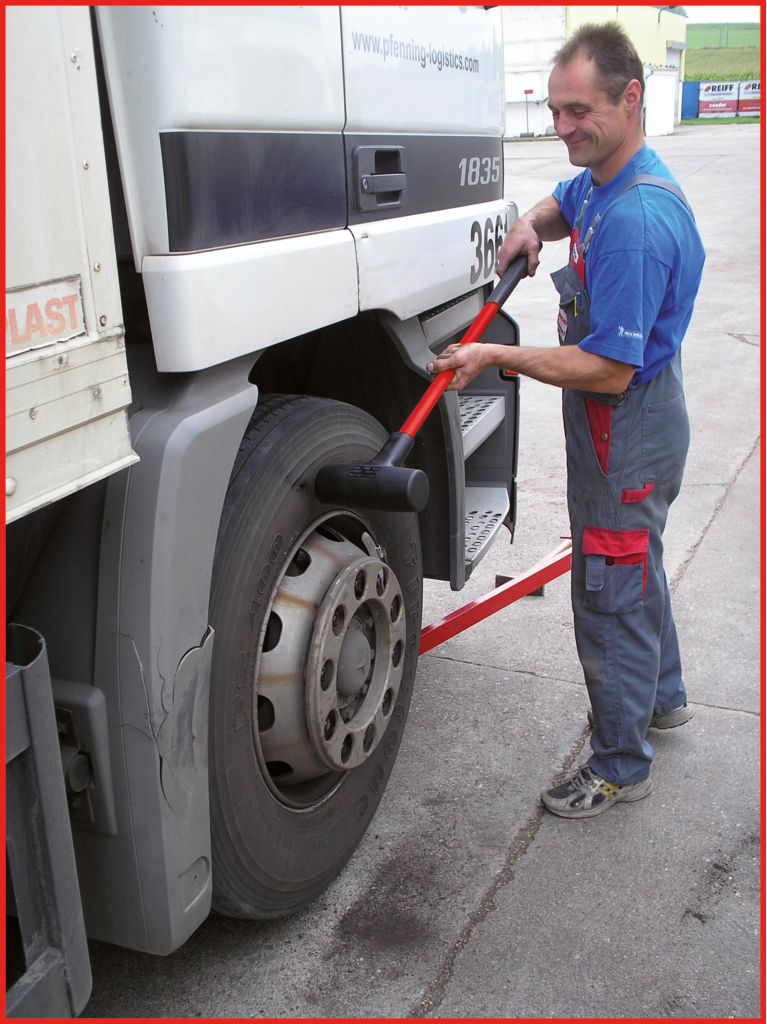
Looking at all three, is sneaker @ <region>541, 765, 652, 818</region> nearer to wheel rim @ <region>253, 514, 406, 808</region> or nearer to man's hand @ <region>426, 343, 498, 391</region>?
wheel rim @ <region>253, 514, 406, 808</region>

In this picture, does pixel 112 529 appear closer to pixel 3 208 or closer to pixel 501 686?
pixel 3 208

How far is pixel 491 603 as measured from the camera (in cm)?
328

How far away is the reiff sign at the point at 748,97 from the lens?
134 feet

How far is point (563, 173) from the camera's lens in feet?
70.5

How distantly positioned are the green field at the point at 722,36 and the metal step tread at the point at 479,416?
75.3 meters

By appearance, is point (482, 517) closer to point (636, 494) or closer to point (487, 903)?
point (636, 494)

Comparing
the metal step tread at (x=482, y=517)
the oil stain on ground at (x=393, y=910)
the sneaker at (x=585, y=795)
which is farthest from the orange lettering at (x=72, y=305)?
the sneaker at (x=585, y=795)

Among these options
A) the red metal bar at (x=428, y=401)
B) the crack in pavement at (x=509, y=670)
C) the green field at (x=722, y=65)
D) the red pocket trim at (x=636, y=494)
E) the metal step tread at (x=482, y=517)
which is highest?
the green field at (x=722, y=65)

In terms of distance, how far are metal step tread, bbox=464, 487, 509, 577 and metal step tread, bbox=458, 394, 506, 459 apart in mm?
227

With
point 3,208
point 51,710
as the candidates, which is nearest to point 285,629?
point 51,710

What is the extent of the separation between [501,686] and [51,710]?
2.16m

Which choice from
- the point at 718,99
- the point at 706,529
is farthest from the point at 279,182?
the point at 718,99

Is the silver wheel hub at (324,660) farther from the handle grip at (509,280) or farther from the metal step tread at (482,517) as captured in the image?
the handle grip at (509,280)

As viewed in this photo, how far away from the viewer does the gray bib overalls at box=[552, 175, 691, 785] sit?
250 cm
